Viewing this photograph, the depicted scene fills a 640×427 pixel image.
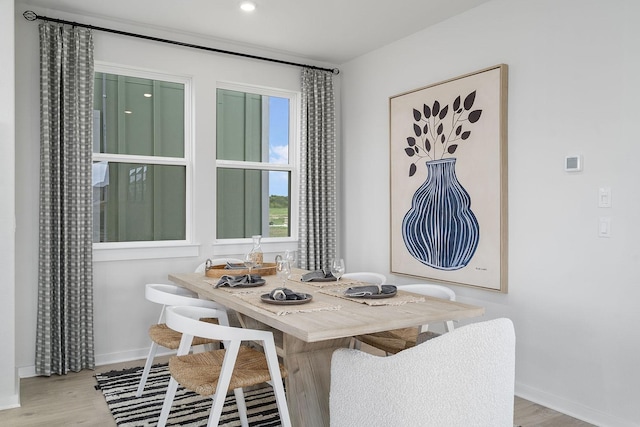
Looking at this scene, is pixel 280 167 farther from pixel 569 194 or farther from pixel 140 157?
pixel 569 194

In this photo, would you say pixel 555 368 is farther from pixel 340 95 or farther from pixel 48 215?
pixel 48 215

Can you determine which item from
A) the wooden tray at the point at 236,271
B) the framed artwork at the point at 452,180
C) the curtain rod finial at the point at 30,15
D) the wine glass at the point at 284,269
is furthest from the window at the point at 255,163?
the wine glass at the point at 284,269

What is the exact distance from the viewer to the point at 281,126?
15.9 ft

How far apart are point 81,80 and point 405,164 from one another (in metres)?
2.49

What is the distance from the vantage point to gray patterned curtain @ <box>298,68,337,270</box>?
471cm

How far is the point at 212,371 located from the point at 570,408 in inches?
82.0

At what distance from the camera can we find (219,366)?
239cm

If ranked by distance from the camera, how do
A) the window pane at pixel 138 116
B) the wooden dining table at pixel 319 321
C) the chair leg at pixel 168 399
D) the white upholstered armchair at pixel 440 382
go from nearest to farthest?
the white upholstered armchair at pixel 440 382 → the wooden dining table at pixel 319 321 → the chair leg at pixel 168 399 → the window pane at pixel 138 116

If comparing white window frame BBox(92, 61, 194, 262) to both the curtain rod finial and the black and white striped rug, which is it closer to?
the curtain rod finial

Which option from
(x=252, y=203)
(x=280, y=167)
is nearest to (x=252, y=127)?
(x=280, y=167)

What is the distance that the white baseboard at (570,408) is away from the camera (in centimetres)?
278

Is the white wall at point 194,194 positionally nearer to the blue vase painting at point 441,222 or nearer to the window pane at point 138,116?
the window pane at point 138,116

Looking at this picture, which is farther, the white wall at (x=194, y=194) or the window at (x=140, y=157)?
the window at (x=140, y=157)

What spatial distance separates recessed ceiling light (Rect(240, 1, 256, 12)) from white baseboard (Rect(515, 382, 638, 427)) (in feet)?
10.1
